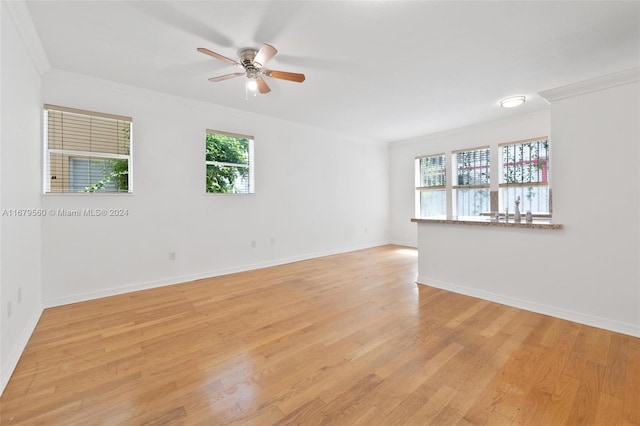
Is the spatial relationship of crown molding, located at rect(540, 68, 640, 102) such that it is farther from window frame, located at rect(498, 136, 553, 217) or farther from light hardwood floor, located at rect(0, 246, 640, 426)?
window frame, located at rect(498, 136, 553, 217)

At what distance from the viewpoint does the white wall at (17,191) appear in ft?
6.23

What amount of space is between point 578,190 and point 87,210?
535cm

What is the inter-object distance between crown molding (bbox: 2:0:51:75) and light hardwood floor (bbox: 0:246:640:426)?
2.58 metres

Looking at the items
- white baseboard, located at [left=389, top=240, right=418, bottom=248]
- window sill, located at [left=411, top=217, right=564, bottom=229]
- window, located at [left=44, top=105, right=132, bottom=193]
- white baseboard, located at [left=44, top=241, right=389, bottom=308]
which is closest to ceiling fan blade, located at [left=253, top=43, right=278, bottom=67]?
window, located at [left=44, top=105, right=132, bottom=193]

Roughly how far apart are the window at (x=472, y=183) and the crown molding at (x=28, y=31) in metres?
6.58

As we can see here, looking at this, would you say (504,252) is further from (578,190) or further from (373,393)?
(373,393)

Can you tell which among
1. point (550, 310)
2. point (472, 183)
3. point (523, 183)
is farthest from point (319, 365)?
point (472, 183)

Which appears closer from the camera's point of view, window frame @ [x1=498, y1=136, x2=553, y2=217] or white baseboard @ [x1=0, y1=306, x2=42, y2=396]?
white baseboard @ [x1=0, y1=306, x2=42, y2=396]

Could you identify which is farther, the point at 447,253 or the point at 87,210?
the point at 447,253

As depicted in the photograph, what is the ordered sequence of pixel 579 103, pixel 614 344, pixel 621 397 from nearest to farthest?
pixel 621 397 → pixel 614 344 → pixel 579 103

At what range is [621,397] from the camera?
161cm

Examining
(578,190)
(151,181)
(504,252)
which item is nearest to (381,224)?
(504,252)

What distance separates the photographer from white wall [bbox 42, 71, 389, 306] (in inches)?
128

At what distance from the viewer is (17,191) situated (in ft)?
7.29
